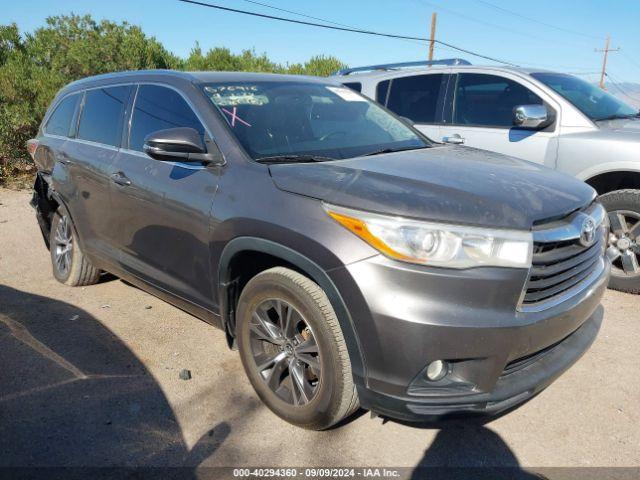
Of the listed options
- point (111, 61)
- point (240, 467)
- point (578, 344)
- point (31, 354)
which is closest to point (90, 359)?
point (31, 354)

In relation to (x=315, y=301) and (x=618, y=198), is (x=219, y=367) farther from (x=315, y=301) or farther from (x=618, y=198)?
(x=618, y=198)

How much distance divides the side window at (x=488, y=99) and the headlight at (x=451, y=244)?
11.1ft

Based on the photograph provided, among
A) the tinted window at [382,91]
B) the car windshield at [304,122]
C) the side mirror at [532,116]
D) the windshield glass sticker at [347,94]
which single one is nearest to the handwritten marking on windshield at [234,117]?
the car windshield at [304,122]

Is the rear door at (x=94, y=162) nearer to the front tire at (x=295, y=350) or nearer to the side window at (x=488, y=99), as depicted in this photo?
the front tire at (x=295, y=350)

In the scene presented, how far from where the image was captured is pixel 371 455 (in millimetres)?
2486

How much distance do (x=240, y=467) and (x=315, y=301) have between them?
0.87m

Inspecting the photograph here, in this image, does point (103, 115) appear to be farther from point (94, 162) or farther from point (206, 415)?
point (206, 415)

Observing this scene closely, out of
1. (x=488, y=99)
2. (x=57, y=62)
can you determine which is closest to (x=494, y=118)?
(x=488, y=99)

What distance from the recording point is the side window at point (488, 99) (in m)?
5.13

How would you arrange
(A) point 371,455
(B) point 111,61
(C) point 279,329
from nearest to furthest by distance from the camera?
(A) point 371,455 → (C) point 279,329 → (B) point 111,61

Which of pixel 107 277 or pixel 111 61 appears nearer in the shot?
pixel 107 277

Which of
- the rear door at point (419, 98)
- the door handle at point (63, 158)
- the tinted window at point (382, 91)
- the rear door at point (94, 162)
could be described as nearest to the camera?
the rear door at point (94, 162)

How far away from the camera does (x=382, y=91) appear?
6.33m

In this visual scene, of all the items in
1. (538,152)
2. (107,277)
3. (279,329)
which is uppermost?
(538,152)
